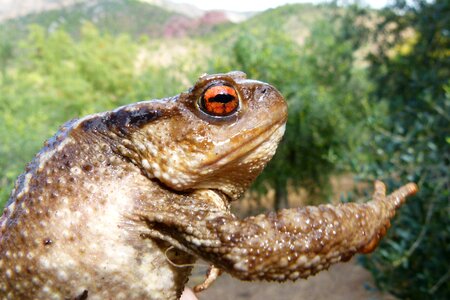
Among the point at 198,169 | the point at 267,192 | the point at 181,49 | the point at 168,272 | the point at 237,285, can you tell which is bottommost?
the point at 237,285

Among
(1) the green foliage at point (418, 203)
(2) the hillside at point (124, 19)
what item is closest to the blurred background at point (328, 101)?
(1) the green foliage at point (418, 203)

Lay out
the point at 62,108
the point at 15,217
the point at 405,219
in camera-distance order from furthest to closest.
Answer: the point at 62,108, the point at 405,219, the point at 15,217

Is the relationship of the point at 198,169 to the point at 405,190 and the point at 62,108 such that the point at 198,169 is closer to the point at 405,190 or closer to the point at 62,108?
the point at 405,190

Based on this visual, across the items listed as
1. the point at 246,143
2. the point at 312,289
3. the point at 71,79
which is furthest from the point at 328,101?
the point at 246,143

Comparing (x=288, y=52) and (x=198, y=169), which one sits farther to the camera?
(x=288, y=52)

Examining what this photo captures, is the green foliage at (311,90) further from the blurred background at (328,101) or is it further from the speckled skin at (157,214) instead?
the speckled skin at (157,214)

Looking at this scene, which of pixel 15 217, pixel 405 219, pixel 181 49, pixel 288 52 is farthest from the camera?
pixel 181 49

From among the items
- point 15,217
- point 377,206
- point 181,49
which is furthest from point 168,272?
point 181,49
